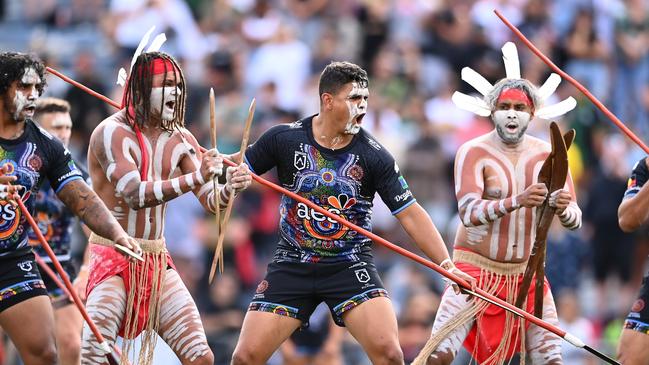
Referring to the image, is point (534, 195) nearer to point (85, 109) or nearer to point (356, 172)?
point (356, 172)

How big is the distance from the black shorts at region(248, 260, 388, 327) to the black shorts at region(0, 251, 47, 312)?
1.52 m

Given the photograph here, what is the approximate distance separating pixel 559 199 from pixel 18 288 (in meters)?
3.78

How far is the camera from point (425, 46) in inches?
723

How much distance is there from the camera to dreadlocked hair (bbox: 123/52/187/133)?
10.3 metres

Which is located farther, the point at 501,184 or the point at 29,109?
the point at 501,184

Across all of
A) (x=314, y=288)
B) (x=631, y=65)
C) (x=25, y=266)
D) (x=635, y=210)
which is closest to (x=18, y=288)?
(x=25, y=266)

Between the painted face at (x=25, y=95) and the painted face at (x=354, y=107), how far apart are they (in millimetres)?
2171

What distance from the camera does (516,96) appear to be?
1096 centimetres

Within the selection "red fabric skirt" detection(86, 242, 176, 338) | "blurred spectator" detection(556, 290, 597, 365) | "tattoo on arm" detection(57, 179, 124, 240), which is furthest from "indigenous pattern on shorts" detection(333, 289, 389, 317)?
"blurred spectator" detection(556, 290, 597, 365)

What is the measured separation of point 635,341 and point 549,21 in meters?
8.59

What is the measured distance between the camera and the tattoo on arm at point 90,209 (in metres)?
9.92

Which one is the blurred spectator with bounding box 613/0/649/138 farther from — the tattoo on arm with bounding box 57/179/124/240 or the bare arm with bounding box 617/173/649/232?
the tattoo on arm with bounding box 57/179/124/240

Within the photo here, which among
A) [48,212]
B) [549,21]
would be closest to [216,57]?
[549,21]

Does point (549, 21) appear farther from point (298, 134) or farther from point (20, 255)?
point (20, 255)
